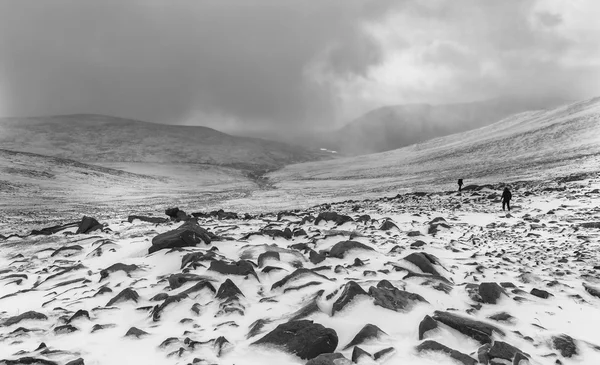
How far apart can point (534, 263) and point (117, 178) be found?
90.6 meters

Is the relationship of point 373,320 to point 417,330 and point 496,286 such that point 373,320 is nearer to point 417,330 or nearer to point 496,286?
point 417,330

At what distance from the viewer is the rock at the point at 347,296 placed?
20.4ft

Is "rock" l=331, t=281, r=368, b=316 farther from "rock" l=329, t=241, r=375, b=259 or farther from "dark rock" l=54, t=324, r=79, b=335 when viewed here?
"dark rock" l=54, t=324, r=79, b=335

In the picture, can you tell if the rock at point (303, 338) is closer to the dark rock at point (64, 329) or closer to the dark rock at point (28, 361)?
the dark rock at point (28, 361)

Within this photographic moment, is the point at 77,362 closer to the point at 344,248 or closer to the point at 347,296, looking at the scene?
the point at 347,296

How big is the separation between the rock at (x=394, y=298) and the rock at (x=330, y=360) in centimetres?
182

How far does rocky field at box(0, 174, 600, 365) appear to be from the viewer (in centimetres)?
521

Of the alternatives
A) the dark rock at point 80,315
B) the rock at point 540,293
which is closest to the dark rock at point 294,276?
the dark rock at point 80,315

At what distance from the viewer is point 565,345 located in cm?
532

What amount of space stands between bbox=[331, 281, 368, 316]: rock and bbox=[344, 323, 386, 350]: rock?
74 centimetres

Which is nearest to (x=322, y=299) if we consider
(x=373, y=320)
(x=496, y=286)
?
(x=373, y=320)

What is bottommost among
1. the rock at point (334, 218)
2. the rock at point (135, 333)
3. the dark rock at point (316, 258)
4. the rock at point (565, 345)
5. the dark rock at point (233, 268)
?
the rock at point (565, 345)

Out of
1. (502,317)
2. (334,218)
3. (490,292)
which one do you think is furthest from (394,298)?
(334,218)

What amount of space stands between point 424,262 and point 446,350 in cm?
398
